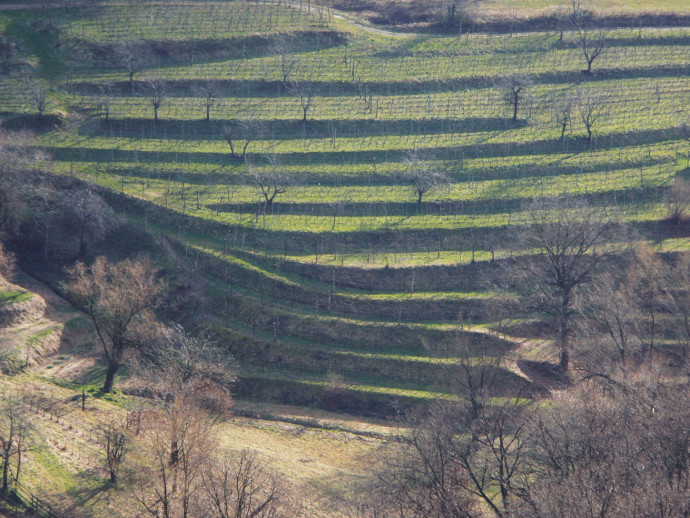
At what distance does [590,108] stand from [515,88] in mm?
10644

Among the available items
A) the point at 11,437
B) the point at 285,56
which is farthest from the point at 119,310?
the point at 285,56

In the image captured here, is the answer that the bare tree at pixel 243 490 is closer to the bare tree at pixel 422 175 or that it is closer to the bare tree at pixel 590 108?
the bare tree at pixel 422 175

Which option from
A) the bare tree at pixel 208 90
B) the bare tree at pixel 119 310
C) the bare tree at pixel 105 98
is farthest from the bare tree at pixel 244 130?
the bare tree at pixel 119 310

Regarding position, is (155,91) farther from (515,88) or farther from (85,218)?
(515,88)

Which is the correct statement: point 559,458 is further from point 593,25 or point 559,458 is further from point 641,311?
point 593,25

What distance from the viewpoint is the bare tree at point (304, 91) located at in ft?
306

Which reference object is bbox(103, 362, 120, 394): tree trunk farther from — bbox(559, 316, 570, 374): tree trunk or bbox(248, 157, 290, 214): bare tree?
bbox(559, 316, 570, 374): tree trunk

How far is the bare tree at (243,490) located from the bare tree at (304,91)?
5399 centimetres

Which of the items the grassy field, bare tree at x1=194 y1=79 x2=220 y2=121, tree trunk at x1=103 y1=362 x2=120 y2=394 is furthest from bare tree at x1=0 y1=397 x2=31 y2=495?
bare tree at x1=194 y1=79 x2=220 y2=121

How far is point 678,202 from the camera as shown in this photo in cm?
7375

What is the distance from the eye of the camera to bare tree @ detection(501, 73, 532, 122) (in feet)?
299

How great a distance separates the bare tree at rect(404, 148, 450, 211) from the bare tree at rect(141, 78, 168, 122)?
3102cm

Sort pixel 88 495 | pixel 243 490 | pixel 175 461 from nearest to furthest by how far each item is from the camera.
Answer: pixel 243 490
pixel 88 495
pixel 175 461

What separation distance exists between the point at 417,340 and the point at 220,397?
58.2ft
